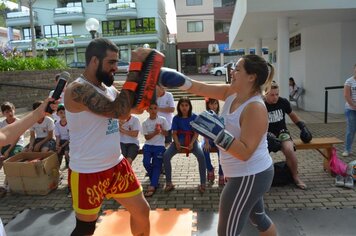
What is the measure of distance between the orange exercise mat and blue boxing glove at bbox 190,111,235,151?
170 cm

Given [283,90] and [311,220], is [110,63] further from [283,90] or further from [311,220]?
[283,90]

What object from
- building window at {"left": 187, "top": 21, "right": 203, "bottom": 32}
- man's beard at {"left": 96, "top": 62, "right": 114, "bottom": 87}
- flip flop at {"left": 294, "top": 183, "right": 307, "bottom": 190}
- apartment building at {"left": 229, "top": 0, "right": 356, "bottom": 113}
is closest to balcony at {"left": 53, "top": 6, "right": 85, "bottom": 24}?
building window at {"left": 187, "top": 21, "right": 203, "bottom": 32}

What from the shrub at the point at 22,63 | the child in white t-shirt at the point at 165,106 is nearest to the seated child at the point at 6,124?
the child in white t-shirt at the point at 165,106

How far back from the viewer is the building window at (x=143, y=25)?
35375mm

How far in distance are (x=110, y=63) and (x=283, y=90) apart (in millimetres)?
7453

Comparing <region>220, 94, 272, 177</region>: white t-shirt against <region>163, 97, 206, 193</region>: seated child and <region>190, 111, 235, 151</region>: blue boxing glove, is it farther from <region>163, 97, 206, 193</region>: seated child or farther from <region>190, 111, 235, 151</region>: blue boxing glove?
<region>163, 97, 206, 193</region>: seated child

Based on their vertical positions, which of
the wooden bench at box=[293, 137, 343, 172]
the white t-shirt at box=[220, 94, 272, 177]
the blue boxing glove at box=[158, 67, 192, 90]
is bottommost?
the wooden bench at box=[293, 137, 343, 172]

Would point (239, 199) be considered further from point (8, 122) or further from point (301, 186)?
point (8, 122)

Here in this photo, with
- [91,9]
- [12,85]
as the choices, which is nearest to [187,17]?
[91,9]

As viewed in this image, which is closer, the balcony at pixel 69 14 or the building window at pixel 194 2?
the building window at pixel 194 2

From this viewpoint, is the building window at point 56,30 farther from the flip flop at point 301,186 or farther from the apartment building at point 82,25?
the flip flop at point 301,186

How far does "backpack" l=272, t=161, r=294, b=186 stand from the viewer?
189 inches

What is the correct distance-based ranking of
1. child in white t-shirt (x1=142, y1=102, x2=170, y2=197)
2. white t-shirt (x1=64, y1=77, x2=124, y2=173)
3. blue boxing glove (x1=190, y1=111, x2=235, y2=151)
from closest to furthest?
blue boxing glove (x1=190, y1=111, x2=235, y2=151)
white t-shirt (x1=64, y1=77, x2=124, y2=173)
child in white t-shirt (x1=142, y1=102, x2=170, y2=197)

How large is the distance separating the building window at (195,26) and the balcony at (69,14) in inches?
464
